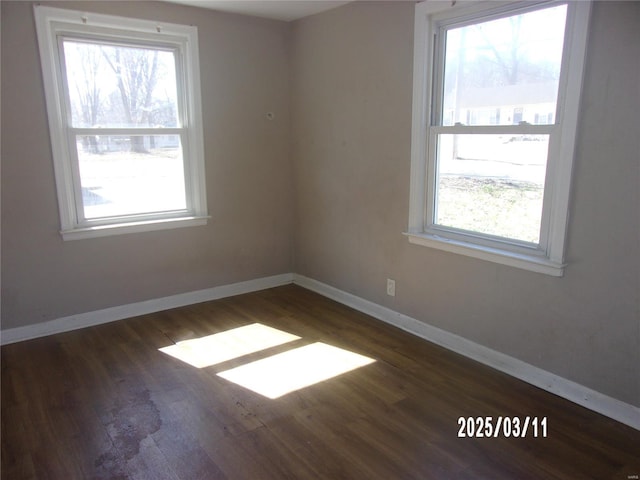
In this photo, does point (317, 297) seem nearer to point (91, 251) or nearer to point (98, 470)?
point (91, 251)

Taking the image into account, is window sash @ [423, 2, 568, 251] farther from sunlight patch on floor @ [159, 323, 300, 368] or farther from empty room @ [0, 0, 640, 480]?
sunlight patch on floor @ [159, 323, 300, 368]

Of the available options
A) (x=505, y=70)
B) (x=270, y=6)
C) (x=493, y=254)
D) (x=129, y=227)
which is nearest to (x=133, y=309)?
(x=129, y=227)

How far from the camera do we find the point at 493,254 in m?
2.71

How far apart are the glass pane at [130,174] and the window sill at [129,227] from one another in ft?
0.37

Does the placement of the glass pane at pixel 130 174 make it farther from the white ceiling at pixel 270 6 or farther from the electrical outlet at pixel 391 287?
the electrical outlet at pixel 391 287

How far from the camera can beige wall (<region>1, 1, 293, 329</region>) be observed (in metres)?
3.02

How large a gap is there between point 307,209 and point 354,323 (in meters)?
1.22

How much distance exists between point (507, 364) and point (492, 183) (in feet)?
3.55

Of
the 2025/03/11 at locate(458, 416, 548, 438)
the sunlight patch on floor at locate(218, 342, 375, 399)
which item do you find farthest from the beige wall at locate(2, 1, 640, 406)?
the sunlight patch on floor at locate(218, 342, 375, 399)

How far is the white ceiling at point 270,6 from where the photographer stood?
3387mm

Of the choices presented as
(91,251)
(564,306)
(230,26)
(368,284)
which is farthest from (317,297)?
(230,26)

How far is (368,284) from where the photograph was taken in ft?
12.1

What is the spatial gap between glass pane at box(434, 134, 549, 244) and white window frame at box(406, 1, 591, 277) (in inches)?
1.9

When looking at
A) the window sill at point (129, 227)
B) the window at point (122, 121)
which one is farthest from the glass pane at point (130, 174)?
the window sill at point (129, 227)
